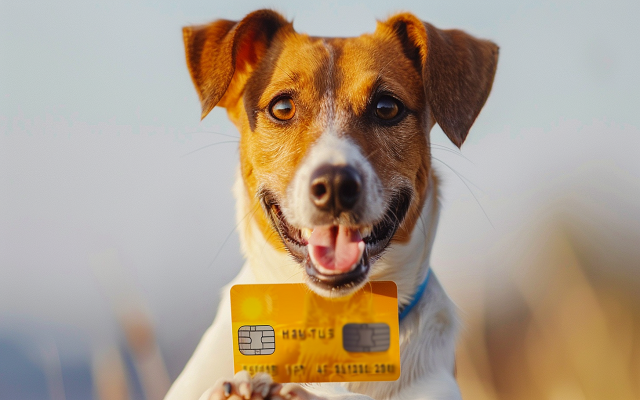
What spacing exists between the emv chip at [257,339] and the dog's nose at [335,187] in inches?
22.1

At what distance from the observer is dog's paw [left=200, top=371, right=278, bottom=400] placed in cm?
183

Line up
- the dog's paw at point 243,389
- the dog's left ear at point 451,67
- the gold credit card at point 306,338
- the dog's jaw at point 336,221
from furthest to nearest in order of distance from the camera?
the dog's left ear at point 451,67
the gold credit card at point 306,338
the dog's jaw at point 336,221
the dog's paw at point 243,389

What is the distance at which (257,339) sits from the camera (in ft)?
6.94

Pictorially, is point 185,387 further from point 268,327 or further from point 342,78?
point 342,78

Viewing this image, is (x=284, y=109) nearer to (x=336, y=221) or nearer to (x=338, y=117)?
(x=338, y=117)

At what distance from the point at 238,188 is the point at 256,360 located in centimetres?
80

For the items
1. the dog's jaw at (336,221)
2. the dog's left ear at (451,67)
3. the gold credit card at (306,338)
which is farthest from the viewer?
the dog's left ear at (451,67)

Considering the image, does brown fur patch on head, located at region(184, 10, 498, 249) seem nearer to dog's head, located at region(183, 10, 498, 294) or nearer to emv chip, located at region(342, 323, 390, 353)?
dog's head, located at region(183, 10, 498, 294)

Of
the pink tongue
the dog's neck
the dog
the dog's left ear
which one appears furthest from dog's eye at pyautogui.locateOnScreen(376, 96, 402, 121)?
the pink tongue

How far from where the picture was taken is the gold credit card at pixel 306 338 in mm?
2104

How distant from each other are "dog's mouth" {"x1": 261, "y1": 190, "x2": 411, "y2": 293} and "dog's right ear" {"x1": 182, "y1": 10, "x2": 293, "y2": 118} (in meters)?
0.67

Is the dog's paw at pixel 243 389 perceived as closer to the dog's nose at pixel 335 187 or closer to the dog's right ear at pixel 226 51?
the dog's nose at pixel 335 187

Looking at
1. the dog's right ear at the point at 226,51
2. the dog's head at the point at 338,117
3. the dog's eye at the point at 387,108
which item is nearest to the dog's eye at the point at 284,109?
the dog's head at the point at 338,117

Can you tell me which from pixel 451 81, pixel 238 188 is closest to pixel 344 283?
pixel 238 188
